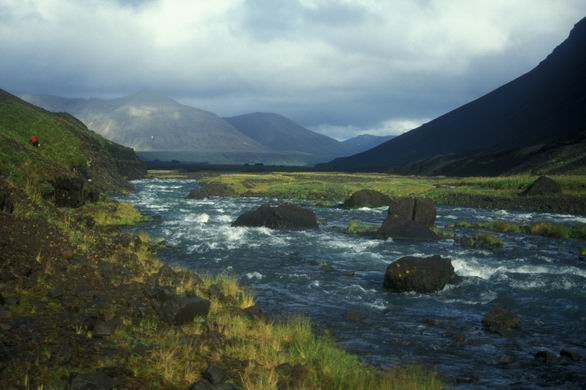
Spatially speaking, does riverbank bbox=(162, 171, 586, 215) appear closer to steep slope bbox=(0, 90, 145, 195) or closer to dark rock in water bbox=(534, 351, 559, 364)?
steep slope bbox=(0, 90, 145, 195)

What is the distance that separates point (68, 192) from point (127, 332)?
2683 centimetres

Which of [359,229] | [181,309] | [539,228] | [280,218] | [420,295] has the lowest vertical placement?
[420,295]

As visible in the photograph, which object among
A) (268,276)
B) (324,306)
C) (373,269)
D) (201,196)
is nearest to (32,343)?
(324,306)

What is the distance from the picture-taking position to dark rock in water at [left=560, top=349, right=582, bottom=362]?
43.7 feet

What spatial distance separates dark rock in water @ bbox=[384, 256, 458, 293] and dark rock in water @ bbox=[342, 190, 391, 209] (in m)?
37.6

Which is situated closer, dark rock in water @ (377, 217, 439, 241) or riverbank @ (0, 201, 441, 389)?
riverbank @ (0, 201, 441, 389)

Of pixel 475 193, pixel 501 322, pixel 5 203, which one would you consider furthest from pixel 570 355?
pixel 475 193

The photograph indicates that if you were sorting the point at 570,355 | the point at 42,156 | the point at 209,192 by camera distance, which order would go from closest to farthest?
the point at 570,355 → the point at 42,156 → the point at 209,192

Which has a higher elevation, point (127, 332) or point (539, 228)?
point (539, 228)

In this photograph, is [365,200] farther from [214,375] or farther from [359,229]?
[214,375]

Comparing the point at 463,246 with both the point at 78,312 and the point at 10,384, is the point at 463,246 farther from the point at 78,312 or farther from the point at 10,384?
the point at 10,384

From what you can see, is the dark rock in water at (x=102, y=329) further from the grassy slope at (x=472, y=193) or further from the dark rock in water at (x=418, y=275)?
the grassy slope at (x=472, y=193)

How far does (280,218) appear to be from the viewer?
40.4 m

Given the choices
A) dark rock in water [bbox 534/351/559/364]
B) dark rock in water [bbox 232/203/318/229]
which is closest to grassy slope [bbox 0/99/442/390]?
dark rock in water [bbox 534/351/559/364]
